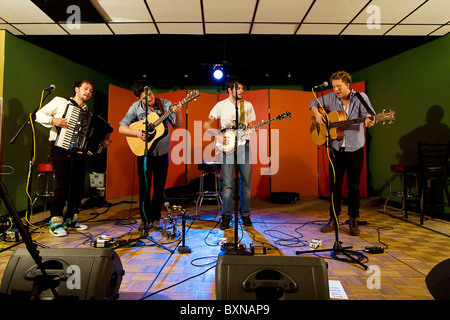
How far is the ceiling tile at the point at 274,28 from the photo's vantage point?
14.0 ft

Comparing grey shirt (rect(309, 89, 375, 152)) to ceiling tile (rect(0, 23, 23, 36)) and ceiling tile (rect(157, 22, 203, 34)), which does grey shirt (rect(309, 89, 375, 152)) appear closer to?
ceiling tile (rect(157, 22, 203, 34))

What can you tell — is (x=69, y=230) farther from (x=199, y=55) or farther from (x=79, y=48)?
(x=199, y=55)

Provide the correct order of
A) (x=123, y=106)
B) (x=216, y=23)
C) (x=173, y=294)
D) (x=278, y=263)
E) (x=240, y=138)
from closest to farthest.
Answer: (x=278, y=263), (x=173, y=294), (x=240, y=138), (x=216, y=23), (x=123, y=106)

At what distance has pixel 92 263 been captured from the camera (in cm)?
126

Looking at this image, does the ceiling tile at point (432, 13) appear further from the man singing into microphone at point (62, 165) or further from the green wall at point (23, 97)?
the green wall at point (23, 97)

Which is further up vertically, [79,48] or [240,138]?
[79,48]

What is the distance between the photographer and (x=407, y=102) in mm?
5062

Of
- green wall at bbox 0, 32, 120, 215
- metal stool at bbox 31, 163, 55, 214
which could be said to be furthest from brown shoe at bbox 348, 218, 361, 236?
green wall at bbox 0, 32, 120, 215

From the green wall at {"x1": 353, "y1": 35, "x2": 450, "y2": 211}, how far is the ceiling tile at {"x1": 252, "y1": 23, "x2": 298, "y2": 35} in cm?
255

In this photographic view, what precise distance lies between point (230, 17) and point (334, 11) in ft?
5.29

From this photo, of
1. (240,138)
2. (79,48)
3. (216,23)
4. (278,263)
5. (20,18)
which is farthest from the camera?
(79,48)

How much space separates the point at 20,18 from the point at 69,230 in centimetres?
340

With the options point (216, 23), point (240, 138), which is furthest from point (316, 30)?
point (240, 138)
